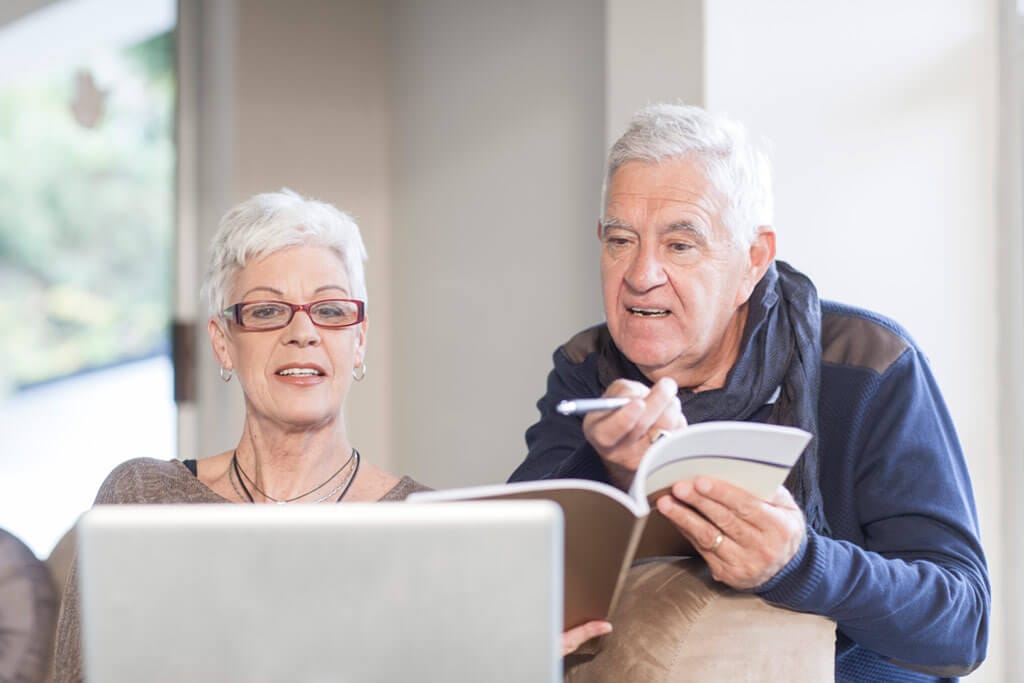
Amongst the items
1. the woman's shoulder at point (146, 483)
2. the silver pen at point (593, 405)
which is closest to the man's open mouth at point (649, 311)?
the silver pen at point (593, 405)

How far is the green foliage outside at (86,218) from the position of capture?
363 cm

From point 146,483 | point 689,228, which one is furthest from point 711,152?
point 146,483

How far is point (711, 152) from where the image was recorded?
195 cm

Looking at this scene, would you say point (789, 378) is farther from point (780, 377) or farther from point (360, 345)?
point (360, 345)

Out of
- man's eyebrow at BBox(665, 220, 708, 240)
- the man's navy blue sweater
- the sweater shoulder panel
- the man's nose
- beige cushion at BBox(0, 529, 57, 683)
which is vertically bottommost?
beige cushion at BBox(0, 529, 57, 683)

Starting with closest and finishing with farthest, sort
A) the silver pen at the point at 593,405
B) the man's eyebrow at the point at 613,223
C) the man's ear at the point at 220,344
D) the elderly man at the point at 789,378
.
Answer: the silver pen at the point at 593,405
the elderly man at the point at 789,378
the man's eyebrow at the point at 613,223
the man's ear at the point at 220,344

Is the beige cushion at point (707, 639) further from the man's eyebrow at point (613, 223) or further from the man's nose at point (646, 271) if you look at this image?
the man's eyebrow at point (613, 223)

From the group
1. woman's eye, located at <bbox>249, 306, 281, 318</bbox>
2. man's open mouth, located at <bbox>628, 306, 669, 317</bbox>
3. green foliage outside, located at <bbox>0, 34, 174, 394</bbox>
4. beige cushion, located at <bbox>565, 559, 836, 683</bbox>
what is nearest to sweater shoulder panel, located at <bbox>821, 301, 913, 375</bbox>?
man's open mouth, located at <bbox>628, 306, 669, 317</bbox>

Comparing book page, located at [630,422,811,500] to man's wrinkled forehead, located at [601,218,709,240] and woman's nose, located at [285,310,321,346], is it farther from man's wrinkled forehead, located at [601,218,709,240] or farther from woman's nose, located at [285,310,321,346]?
woman's nose, located at [285,310,321,346]

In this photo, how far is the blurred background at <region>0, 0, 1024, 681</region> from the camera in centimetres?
261

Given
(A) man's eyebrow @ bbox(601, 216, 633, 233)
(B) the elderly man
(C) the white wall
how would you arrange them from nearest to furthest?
(B) the elderly man
(A) man's eyebrow @ bbox(601, 216, 633, 233)
(C) the white wall

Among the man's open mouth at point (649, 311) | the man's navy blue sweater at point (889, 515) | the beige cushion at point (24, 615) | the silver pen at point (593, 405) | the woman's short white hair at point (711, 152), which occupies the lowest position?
the beige cushion at point (24, 615)

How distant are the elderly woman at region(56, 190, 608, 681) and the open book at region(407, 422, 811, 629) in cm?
64

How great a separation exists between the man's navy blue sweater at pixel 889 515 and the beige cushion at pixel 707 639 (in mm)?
35
